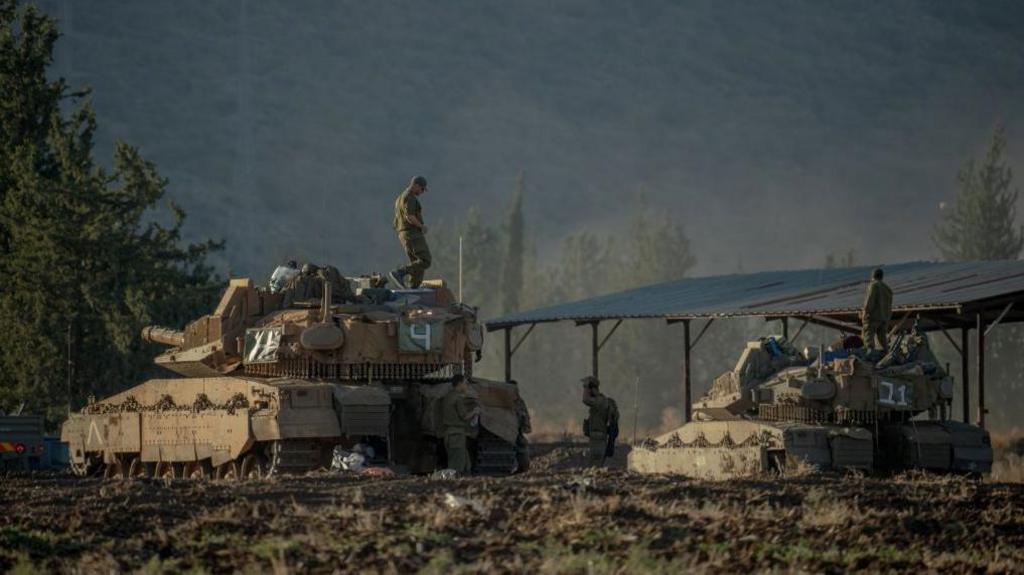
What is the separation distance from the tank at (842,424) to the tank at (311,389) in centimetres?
328

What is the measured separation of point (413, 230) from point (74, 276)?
715 inches

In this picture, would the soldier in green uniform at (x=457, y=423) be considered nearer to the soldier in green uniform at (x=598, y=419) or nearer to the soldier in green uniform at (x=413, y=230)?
the soldier in green uniform at (x=413, y=230)

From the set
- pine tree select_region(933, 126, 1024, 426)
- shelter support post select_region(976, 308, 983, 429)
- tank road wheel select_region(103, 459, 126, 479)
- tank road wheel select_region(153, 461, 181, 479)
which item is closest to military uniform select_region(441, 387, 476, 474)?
tank road wheel select_region(153, 461, 181, 479)

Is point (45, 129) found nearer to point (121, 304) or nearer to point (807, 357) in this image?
point (121, 304)

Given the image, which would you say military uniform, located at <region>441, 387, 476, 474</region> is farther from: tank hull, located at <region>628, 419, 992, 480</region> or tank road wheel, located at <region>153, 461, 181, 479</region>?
tank road wheel, located at <region>153, 461, 181, 479</region>

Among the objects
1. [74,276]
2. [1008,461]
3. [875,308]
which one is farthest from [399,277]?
[74,276]

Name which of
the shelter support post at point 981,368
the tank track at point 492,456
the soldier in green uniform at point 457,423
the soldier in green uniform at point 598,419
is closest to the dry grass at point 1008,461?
the shelter support post at point 981,368

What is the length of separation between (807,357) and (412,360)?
6886 mm

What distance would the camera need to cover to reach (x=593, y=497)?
1697 cm

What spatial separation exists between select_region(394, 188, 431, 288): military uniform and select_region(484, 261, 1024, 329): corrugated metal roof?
8.71m

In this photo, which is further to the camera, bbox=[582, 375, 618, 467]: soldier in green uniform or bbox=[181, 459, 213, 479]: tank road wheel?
bbox=[582, 375, 618, 467]: soldier in green uniform

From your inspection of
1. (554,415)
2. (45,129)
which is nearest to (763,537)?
(45,129)

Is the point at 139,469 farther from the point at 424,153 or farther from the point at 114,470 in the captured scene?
the point at 424,153

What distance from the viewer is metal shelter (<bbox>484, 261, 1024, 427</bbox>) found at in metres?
31.6
